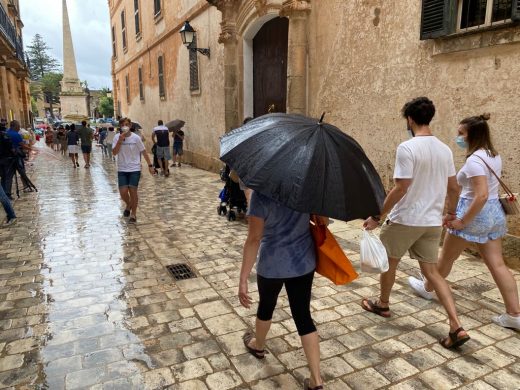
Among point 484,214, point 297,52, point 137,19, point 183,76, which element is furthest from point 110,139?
point 484,214

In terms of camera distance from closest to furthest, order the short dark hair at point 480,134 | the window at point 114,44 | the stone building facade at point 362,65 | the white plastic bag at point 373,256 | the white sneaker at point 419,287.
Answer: the white plastic bag at point 373,256
the short dark hair at point 480,134
the white sneaker at point 419,287
the stone building facade at point 362,65
the window at point 114,44

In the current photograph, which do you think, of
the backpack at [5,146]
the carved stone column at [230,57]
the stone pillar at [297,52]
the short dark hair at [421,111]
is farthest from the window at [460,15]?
the backpack at [5,146]

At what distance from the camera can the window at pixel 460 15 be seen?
434cm

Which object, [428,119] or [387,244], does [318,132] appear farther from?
[387,244]

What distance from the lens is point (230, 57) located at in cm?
1045

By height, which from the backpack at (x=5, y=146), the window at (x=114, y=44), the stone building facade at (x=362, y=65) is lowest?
the backpack at (x=5, y=146)

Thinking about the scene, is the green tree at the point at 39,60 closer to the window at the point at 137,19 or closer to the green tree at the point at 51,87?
the green tree at the point at 51,87

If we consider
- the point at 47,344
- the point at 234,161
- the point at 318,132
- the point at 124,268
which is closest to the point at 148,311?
the point at 47,344

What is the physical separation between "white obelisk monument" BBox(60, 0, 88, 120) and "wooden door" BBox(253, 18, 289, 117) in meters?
30.2

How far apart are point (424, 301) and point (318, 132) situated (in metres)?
2.50

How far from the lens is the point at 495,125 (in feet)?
14.8

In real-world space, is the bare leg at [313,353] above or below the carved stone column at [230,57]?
below

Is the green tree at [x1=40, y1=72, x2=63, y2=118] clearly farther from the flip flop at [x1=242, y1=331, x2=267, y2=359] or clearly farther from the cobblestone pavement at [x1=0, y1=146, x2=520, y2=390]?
the flip flop at [x1=242, y1=331, x2=267, y2=359]

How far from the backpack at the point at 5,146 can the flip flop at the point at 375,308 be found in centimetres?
782
